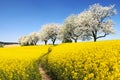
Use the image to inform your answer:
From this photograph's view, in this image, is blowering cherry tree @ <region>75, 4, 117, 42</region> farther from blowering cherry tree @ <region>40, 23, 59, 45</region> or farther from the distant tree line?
blowering cherry tree @ <region>40, 23, 59, 45</region>

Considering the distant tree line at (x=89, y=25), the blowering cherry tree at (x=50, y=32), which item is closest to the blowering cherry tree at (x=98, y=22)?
the distant tree line at (x=89, y=25)

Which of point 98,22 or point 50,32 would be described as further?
point 50,32

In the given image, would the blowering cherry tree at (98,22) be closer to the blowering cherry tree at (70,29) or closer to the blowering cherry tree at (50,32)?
the blowering cherry tree at (70,29)

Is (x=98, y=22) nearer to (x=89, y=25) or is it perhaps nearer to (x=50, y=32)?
(x=89, y=25)

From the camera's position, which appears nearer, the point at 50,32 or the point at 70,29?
the point at 70,29

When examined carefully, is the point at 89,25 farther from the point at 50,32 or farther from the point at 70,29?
the point at 50,32

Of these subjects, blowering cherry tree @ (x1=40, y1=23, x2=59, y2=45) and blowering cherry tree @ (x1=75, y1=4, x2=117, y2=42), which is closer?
blowering cherry tree @ (x1=75, y1=4, x2=117, y2=42)

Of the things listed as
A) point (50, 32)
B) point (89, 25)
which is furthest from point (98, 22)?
point (50, 32)

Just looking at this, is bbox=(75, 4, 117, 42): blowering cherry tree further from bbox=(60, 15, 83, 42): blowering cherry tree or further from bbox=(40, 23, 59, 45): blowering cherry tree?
bbox=(40, 23, 59, 45): blowering cherry tree

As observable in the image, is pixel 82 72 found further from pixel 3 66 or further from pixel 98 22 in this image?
pixel 98 22

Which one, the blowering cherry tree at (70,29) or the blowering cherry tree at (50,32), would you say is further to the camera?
the blowering cherry tree at (50,32)

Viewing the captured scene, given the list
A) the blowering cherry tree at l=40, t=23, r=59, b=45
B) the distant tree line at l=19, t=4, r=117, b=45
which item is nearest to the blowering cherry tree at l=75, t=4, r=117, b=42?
the distant tree line at l=19, t=4, r=117, b=45

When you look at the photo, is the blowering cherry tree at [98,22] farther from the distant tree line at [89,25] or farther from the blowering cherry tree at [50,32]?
the blowering cherry tree at [50,32]

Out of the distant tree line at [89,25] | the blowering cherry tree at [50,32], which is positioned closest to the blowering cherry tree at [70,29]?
the distant tree line at [89,25]
